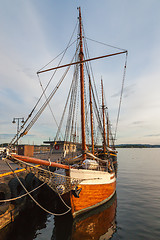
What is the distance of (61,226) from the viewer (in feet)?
31.1

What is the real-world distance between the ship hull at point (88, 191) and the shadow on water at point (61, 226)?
0.60 m

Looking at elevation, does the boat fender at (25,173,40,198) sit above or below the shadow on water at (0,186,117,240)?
above

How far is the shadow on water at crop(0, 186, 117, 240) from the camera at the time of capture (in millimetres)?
8453

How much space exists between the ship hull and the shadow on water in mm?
601

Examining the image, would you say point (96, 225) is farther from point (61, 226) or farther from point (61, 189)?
point (61, 189)

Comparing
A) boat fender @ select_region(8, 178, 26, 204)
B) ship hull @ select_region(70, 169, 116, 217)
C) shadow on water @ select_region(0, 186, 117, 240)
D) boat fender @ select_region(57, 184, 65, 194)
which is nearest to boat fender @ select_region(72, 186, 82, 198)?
ship hull @ select_region(70, 169, 116, 217)

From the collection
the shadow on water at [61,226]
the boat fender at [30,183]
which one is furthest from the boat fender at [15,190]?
the boat fender at [30,183]

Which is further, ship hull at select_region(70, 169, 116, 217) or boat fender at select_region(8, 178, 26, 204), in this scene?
boat fender at select_region(8, 178, 26, 204)

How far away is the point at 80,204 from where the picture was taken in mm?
9766

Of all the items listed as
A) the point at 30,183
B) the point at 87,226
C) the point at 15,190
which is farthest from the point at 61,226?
the point at 30,183

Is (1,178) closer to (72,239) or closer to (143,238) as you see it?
(72,239)

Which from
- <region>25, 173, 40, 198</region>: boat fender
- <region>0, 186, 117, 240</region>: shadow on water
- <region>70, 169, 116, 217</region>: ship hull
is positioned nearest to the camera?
<region>0, 186, 117, 240</region>: shadow on water

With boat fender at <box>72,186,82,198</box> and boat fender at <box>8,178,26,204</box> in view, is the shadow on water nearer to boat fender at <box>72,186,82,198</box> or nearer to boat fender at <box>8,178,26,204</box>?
boat fender at <box>8,178,26,204</box>

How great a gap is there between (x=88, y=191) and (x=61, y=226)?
9.27 feet
